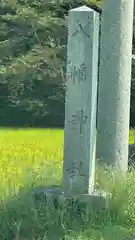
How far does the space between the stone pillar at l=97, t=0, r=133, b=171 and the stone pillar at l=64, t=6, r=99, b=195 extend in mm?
823

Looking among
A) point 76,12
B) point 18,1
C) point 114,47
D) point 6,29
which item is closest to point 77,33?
point 76,12

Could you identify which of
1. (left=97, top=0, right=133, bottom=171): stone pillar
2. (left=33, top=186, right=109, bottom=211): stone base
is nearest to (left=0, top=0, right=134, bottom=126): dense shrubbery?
(left=97, top=0, right=133, bottom=171): stone pillar

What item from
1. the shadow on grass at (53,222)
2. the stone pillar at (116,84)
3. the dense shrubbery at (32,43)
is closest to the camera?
the shadow on grass at (53,222)

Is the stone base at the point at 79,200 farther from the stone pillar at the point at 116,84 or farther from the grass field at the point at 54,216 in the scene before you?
the stone pillar at the point at 116,84

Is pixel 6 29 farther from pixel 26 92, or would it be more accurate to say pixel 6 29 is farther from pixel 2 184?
Answer: pixel 2 184

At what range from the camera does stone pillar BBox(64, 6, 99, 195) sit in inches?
199

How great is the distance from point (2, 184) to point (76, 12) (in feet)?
5.71

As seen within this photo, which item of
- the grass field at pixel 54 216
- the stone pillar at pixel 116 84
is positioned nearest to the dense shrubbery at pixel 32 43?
the stone pillar at pixel 116 84

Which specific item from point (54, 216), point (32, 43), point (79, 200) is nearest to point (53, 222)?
point (54, 216)

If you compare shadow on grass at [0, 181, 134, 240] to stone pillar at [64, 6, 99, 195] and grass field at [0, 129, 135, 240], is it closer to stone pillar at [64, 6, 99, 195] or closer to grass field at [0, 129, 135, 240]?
grass field at [0, 129, 135, 240]

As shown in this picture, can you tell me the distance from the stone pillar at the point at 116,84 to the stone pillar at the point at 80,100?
823 mm

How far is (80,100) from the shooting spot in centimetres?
507

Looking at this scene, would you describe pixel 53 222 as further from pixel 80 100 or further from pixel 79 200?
pixel 80 100

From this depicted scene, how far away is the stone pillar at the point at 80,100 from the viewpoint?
505cm
